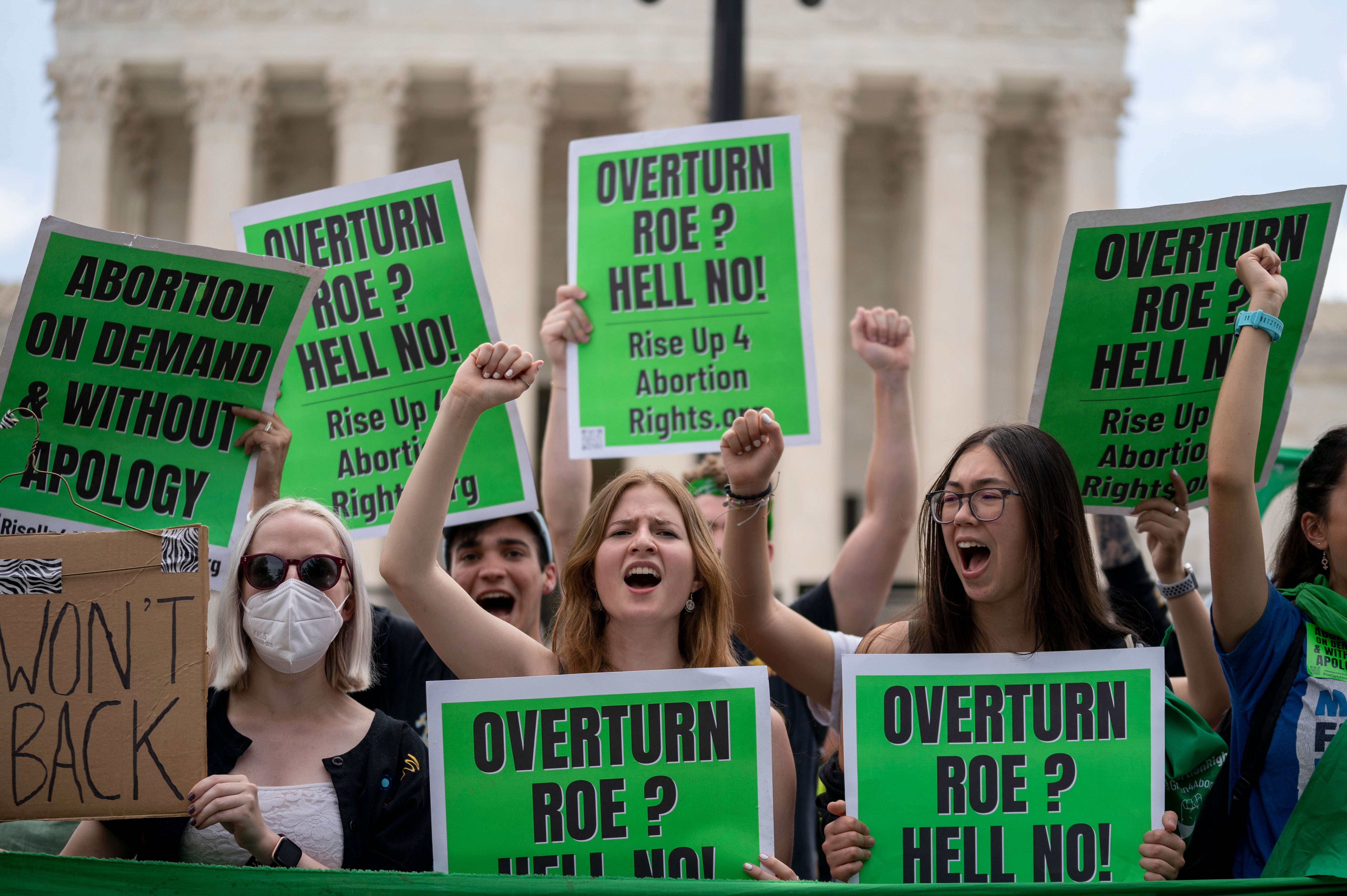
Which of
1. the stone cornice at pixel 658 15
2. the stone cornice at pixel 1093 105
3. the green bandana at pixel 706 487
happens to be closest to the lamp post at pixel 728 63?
the green bandana at pixel 706 487

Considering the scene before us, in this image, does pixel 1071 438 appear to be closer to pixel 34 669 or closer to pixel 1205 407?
pixel 1205 407

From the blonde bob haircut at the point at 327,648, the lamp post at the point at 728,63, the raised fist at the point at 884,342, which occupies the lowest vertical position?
the blonde bob haircut at the point at 327,648

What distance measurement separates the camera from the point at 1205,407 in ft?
13.6

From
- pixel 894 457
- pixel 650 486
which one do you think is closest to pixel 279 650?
pixel 650 486

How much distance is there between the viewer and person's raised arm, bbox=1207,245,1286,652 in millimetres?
3229

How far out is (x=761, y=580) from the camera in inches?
144

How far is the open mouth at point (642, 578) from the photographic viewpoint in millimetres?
3445

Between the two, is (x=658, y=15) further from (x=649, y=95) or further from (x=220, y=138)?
(x=220, y=138)

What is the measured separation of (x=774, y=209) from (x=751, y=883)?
2.76 m

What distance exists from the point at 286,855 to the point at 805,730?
2.17m

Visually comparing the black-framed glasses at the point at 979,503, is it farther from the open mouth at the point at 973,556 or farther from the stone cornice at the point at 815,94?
the stone cornice at the point at 815,94

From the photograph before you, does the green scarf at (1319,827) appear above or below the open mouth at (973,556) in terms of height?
below

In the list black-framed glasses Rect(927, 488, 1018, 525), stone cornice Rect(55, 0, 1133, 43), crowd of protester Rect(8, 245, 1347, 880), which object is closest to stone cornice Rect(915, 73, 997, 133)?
stone cornice Rect(55, 0, 1133, 43)

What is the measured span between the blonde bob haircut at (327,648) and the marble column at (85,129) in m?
28.7
